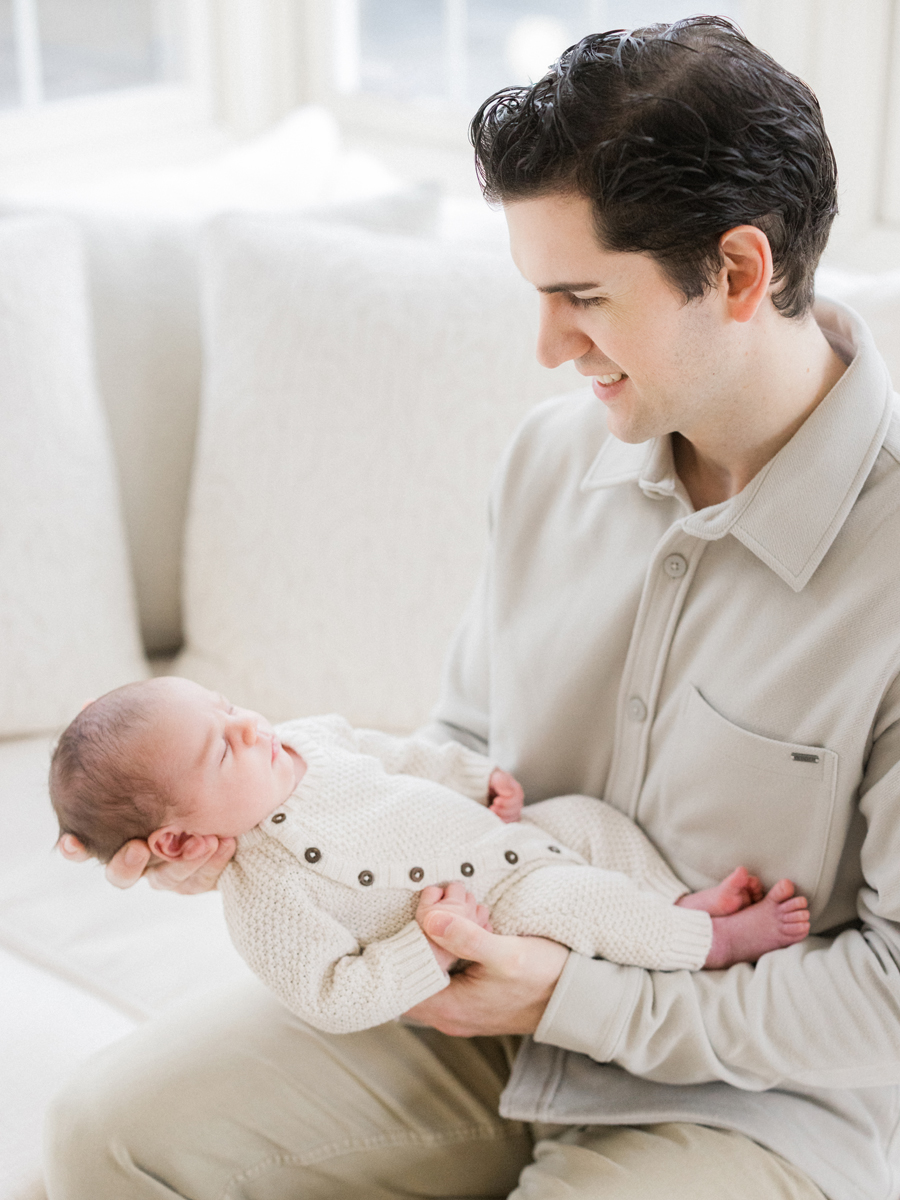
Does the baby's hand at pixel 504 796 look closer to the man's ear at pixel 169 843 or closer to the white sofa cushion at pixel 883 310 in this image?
the man's ear at pixel 169 843

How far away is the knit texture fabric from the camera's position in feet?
3.70

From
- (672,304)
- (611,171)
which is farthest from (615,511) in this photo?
(611,171)

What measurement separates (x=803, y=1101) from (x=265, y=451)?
1.11 m

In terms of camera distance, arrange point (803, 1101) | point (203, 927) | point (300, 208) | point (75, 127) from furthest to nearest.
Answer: point (75, 127), point (300, 208), point (203, 927), point (803, 1101)

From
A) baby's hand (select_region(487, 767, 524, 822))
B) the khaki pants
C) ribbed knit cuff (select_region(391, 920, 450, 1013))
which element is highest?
baby's hand (select_region(487, 767, 524, 822))

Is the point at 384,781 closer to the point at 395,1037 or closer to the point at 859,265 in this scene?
the point at 395,1037

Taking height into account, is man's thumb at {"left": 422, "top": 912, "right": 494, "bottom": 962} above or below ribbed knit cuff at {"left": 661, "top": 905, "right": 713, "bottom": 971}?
above

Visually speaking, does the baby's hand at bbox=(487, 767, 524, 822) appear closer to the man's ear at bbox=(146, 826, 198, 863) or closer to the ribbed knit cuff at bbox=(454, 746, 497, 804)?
the ribbed knit cuff at bbox=(454, 746, 497, 804)

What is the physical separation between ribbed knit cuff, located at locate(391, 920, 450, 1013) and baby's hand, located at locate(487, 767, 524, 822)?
7.7 inches

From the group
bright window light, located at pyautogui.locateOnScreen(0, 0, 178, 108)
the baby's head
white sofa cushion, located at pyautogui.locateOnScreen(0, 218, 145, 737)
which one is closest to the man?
the baby's head

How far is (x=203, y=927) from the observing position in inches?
61.7

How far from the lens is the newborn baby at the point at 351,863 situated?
1132 mm

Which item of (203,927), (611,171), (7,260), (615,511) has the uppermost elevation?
(611,171)

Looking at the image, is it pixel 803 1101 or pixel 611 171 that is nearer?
pixel 611 171
